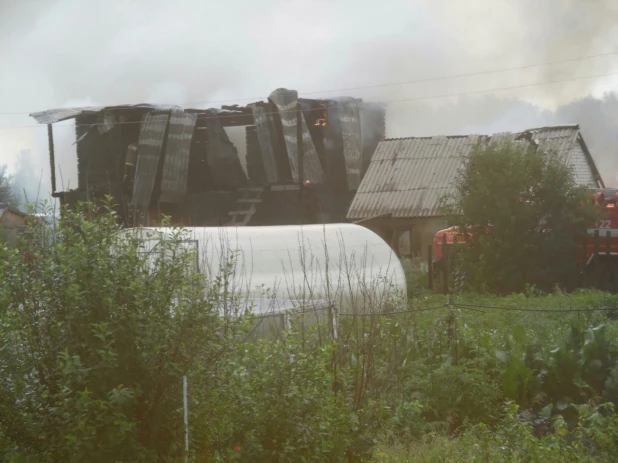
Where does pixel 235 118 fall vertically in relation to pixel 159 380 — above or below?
above

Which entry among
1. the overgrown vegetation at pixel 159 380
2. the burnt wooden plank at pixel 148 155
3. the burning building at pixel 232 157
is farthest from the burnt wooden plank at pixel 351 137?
the overgrown vegetation at pixel 159 380

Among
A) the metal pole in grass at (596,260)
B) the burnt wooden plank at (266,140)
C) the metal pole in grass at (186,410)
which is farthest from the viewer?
the burnt wooden plank at (266,140)

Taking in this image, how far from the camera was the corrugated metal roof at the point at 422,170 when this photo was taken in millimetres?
27969

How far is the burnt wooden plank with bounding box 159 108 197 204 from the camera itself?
102 feet

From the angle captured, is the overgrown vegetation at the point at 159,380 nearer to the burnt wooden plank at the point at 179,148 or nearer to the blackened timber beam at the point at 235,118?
the blackened timber beam at the point at 235,118

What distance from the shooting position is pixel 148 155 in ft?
103

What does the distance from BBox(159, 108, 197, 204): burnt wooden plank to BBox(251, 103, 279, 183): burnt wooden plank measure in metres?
2.62

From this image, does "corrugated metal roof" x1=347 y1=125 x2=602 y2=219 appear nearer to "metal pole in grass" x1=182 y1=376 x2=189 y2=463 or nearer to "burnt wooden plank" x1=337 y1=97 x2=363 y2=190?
"burnt wooden plank" x1=337 y1=97 x2=363 y2=190

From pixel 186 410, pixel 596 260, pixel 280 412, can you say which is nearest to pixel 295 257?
pixel 280 412

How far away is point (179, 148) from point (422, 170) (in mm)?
9326

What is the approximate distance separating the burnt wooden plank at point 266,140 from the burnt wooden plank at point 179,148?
8.60 ft

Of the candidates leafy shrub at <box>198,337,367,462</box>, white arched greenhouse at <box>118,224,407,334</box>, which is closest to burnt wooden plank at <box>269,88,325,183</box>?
white arched greenhouse at <box>118,224,407,334</box>

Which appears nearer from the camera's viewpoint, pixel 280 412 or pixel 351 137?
pixel 280 412

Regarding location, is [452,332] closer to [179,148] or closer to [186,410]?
[186,410]
